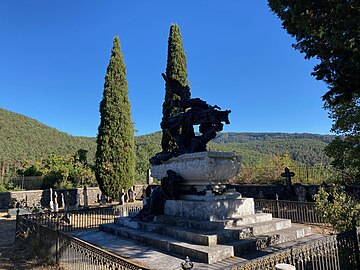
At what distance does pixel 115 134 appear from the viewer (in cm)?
2342

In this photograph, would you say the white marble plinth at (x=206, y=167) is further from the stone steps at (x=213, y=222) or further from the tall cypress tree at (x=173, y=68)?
the tall cypress tree at (x=173, y=68)

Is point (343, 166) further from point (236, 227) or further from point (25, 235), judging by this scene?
point (25, 235)

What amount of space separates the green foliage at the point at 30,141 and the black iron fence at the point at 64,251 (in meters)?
42.9

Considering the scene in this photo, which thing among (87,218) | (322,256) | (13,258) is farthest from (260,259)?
(87,218)

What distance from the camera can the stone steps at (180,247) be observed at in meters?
5.36

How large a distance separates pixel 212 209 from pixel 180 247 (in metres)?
1.37

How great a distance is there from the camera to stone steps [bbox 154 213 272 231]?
21.5 feet

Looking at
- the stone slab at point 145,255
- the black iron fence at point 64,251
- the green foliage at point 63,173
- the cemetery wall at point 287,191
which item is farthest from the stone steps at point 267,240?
the green foliage at point 63,173

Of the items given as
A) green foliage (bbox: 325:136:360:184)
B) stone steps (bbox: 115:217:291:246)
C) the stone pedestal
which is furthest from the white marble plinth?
green foliage (bbox: 325:136:360:184)

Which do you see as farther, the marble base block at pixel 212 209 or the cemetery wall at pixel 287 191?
the cemetery wall at pixel 287 191

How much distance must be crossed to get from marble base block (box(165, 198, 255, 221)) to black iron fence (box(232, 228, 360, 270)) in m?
2.63

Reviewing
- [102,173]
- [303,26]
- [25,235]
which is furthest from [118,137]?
[303,26]

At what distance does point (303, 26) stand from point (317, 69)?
1310mm

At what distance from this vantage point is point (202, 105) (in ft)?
30.4
